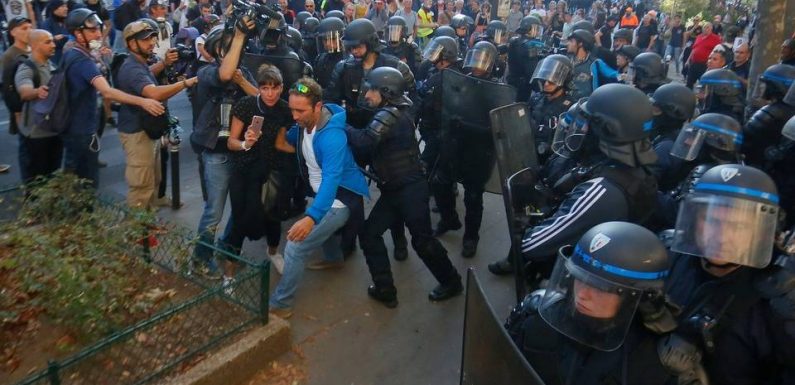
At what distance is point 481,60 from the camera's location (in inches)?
225

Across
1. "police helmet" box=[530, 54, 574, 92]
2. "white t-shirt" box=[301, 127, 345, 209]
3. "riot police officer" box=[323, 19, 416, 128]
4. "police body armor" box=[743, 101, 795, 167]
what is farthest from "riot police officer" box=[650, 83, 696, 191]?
"white t-shirt" box=[301, 127, 345, 209]

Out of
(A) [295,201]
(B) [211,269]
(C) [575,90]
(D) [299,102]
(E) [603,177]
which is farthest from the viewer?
(C) [575,90]

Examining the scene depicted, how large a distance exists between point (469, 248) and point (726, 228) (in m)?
3.14

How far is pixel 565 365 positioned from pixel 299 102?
242cm

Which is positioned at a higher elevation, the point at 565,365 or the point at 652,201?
the point at 652,201

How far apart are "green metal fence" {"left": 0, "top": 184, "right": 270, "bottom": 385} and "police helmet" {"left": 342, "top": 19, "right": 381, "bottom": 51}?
266cm

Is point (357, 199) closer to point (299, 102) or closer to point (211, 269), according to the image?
point (299, 102)

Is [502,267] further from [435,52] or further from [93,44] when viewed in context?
[93,44]

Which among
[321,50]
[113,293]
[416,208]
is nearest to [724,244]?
[416,208]

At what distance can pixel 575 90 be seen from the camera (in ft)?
20.9

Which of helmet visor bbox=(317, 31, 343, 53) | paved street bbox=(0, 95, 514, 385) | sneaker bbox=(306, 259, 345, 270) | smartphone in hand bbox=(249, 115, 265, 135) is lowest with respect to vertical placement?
sneaker bbox=(306, 259, 345, 270)

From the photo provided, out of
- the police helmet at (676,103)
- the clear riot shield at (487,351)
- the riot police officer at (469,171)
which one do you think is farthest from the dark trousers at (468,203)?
the clear riot shield at (487,351)

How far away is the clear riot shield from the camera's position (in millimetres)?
1493

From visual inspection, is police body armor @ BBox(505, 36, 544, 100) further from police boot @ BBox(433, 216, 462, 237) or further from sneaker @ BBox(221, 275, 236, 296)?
sneaker @ BBox(221, 275, 236, 296)
